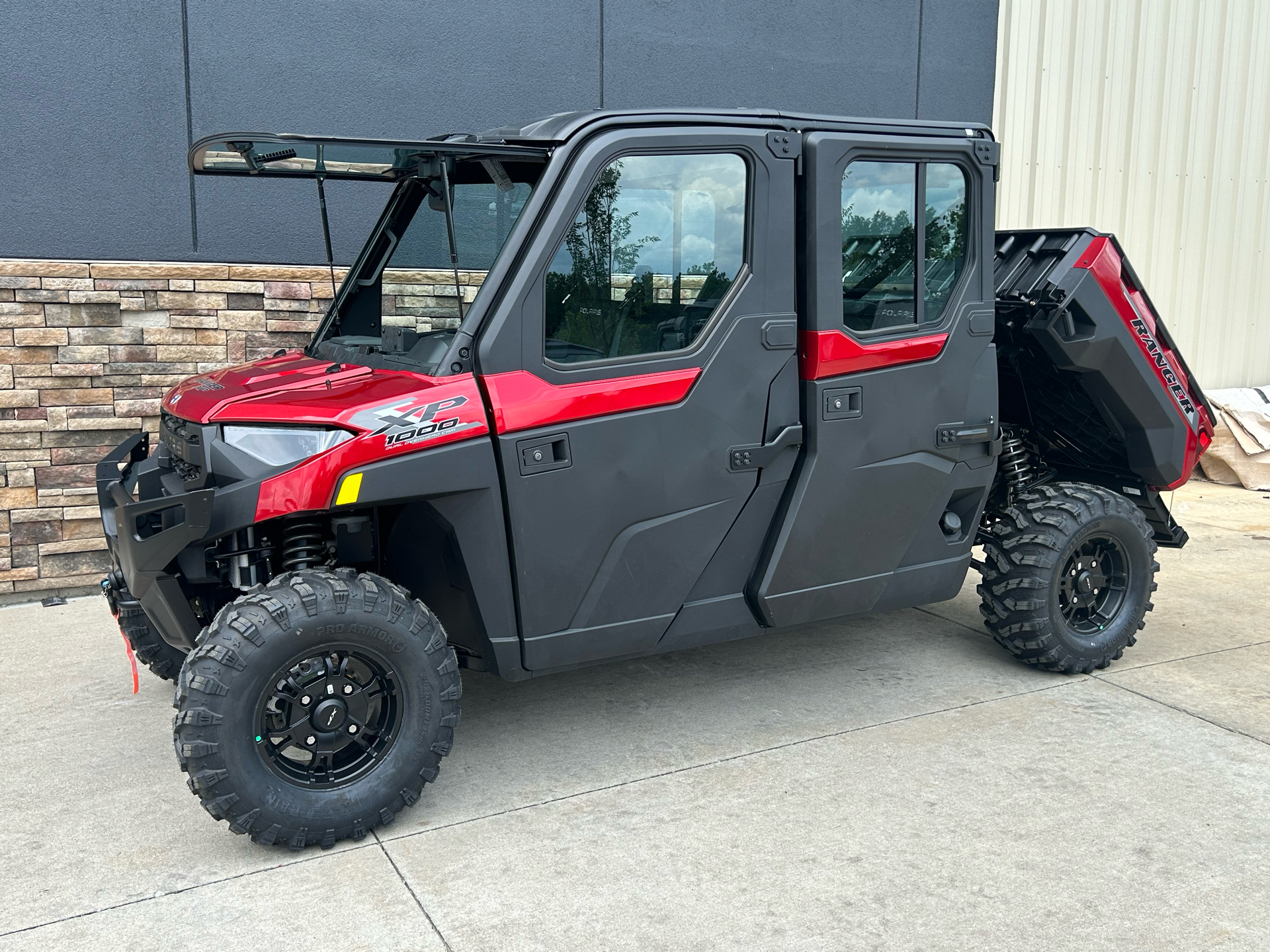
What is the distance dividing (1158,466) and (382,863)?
3.71m

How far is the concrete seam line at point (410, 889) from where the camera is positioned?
2973 millimetres

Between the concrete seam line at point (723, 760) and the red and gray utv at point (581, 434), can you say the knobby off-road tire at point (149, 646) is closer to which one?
the red and gray utv at point (581, 434)

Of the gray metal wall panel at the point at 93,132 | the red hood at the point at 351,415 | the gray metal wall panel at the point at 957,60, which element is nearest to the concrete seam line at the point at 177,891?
the red hood at the point at 351,415

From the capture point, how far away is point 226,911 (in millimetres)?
3100

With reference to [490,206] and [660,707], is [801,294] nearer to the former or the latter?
[490,206]

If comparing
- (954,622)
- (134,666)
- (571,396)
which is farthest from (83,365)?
(954,622)

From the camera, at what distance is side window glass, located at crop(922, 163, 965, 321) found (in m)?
4.31

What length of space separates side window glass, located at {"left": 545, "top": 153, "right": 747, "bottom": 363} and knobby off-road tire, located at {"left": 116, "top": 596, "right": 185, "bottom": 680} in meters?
2.12

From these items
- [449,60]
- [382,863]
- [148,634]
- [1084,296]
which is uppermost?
[449,60]

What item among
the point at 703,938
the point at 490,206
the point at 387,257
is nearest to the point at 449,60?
the point at 387,257

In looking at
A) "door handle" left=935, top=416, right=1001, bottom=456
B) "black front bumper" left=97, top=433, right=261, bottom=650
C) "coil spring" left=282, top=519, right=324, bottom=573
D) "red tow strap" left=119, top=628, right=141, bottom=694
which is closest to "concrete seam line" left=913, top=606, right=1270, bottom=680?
"door handle" left=935, top=416, right=1001, bottom=456

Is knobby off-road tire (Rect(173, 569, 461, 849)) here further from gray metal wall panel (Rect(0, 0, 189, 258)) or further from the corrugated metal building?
the corrugated metal building

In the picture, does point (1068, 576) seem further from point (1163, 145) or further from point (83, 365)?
point (1163, 145)

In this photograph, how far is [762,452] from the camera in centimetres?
400
